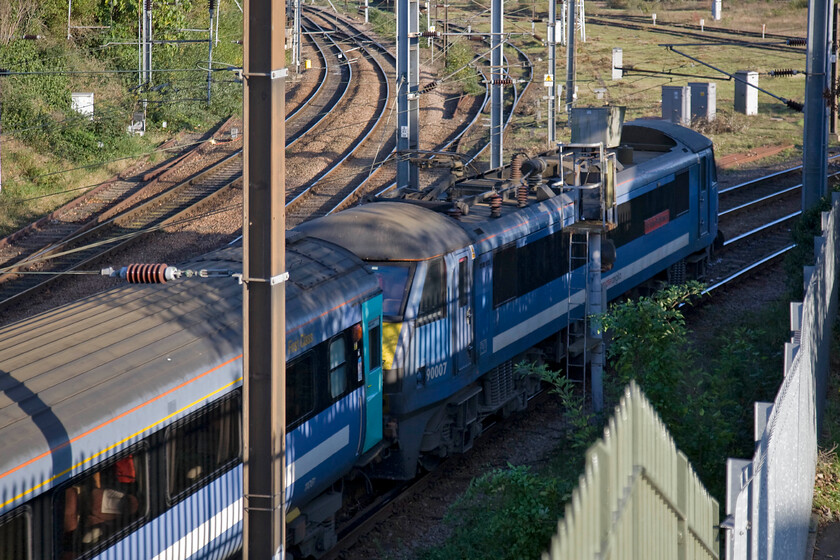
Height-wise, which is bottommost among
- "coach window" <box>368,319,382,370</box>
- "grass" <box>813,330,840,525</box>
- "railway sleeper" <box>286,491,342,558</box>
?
"railway sleeper" <box>286,491,342,558</box>

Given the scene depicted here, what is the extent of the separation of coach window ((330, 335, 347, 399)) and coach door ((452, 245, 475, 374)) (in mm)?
2217

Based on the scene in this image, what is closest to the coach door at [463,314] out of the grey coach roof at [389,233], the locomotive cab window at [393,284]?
the grey coach roof at [389,233]

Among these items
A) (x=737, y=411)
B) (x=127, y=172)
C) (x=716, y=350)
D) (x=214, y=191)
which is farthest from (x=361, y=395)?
(x=127, y=172)

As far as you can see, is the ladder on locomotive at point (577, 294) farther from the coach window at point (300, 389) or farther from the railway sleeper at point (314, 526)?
the coach window at point (300, 389)

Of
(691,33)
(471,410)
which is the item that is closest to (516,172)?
(471,410)

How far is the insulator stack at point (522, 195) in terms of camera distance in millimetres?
14289

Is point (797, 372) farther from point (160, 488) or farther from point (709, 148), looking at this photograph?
point (709, 148)

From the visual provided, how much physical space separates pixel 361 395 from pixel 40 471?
4.41 m

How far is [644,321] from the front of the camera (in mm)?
→ 10617

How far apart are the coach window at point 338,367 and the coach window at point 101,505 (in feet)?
8.77

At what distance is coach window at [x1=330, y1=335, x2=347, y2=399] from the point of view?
10328 millimetres

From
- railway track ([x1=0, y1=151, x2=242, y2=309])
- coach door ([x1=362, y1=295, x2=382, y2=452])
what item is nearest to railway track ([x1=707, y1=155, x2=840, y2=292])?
coach door ([x1=362, y1=295, x2=382, y2=452])

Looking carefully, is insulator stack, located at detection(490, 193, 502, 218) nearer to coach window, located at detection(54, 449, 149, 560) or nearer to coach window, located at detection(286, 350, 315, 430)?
coach window, located at detection(286, 350, 315, 430)

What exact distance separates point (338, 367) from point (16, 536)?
413 cm
